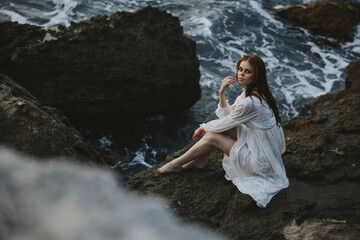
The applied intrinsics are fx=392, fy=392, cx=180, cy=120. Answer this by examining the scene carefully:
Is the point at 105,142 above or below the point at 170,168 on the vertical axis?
below

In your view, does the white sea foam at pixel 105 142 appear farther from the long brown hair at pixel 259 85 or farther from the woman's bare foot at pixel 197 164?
the long brown hair at pixel 259 85

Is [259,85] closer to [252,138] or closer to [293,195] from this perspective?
[252,138]

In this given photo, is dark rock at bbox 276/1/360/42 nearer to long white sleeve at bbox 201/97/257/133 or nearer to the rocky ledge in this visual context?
the rocky ledge

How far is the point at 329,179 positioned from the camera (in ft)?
13.8

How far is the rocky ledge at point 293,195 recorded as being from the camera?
11.6 feet

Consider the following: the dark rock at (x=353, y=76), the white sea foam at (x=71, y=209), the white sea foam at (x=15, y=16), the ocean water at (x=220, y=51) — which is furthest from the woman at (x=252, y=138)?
the white sea foam at (x=15, y=16)

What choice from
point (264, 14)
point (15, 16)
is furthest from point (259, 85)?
point (264, 14)

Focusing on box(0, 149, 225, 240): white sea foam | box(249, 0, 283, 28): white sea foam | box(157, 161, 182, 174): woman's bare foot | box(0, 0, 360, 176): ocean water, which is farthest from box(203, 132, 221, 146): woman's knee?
box(249, 0, 283, 28): white sea foam

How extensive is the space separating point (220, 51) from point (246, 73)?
6587mm

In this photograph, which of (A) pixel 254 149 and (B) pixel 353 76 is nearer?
(A) pixel 254 149

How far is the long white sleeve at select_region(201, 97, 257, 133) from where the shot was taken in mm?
3883

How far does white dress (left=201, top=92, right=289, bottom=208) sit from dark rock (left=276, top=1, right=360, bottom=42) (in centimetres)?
877

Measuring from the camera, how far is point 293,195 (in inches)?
156

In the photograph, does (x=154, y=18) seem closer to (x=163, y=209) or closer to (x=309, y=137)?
(x=309, y=137)
